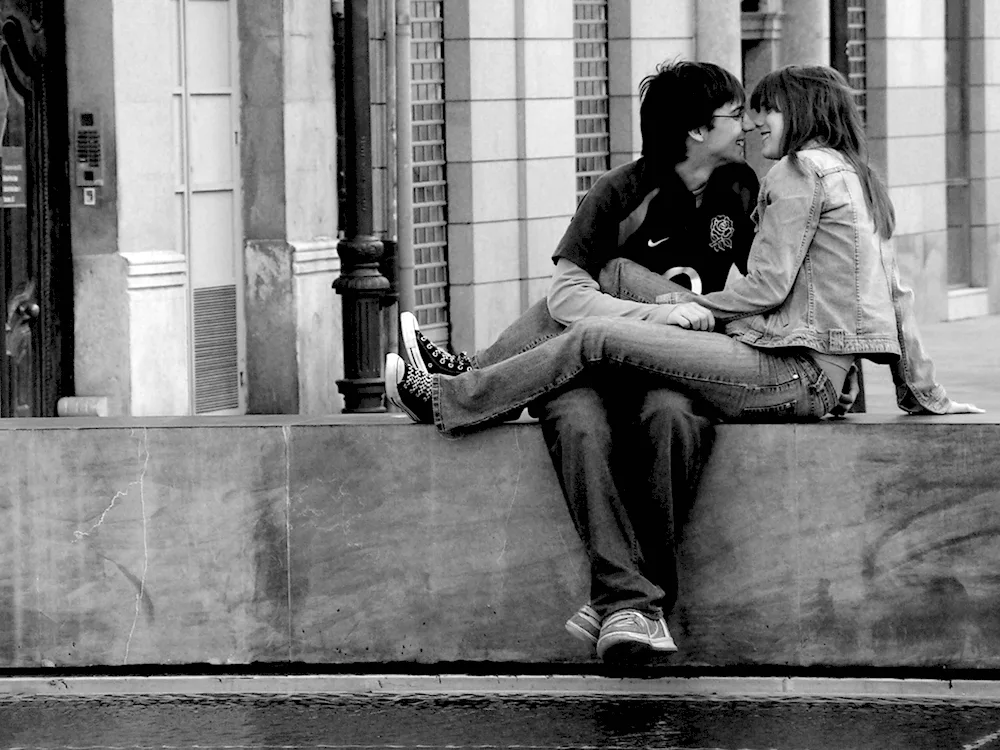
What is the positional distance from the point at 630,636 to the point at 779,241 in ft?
4.05

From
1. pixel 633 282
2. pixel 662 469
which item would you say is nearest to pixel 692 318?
pixel 633 282

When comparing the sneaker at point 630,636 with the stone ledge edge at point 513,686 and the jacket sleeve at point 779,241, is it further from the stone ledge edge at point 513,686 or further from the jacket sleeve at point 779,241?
the jacket sleeve at point 779,241

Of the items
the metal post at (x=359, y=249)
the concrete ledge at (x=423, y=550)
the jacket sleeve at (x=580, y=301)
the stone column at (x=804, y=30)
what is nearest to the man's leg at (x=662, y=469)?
the concrete ledge at (x=423, y=550)

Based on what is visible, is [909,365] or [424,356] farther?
[424,356]

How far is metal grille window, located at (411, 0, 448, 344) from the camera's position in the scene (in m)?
16.3

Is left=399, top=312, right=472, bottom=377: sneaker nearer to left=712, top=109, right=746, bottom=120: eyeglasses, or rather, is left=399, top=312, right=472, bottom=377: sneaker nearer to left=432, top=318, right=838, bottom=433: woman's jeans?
left=432, top=318, right=838, bottom=433: woman's jeans

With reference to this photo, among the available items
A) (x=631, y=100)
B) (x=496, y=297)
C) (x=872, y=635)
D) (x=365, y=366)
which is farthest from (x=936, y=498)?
(x=631, y=100)

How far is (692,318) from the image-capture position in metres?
6.82

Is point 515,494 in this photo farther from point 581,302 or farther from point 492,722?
point 492,722

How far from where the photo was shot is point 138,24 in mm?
12609

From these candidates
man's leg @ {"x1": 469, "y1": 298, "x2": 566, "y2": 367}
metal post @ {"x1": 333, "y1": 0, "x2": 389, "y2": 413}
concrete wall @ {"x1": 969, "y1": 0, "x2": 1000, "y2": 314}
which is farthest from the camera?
concrete wall @ {"x1": 969, "y1": 0, "x2": 1000, "y2": 314}

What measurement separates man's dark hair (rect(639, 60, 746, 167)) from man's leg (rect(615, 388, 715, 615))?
845mm

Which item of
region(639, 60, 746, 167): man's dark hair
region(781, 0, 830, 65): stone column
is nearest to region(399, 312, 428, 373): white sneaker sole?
region(639, 60, 746, 167): man's dark hair

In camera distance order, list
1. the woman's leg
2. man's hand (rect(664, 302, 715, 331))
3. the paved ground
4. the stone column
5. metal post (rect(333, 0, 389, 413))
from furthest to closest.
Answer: the stone column → the paved ground → metal post (rect(333, 0, 389, 413)) → the woman's leg → man's hand (rect(664, 302, 715, 331))
